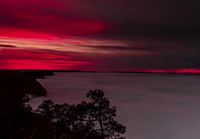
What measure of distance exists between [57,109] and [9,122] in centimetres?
457

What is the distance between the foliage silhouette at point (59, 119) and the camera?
47.8 ft

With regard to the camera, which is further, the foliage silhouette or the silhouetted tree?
the silhouetted tree

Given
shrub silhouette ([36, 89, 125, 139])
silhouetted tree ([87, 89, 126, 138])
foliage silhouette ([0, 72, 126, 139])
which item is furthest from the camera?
silhouetted tree ([87, 89, 126, 138])

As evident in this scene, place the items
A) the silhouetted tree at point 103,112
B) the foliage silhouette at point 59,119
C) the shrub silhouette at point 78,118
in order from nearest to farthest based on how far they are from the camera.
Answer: the foliage silhouette at point 59,119 < the shrub silhouette at point 78,118 < the silhouetted tree at point 103,112

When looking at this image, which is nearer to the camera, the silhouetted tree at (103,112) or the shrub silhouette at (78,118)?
the shrub silhouette at (78,118)

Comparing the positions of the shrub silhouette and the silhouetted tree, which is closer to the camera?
the shrub silhouette

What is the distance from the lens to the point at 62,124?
51.2ft

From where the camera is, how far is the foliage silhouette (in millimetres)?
14578

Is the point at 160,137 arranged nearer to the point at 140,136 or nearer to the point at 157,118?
the point at 140,136

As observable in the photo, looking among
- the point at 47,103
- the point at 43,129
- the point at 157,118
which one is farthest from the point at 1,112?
the point at 157,118

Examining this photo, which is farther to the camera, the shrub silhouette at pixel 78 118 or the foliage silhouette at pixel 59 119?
the shrub silhouette at pixel 78 118

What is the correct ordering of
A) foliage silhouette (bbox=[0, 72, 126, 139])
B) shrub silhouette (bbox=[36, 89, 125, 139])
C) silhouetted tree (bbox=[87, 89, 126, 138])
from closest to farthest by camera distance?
foliage silhouette (bbox=[0, 72, 126, 139]) < shrub silhouette (bbox=[36, 89, 125, 139]) < silhouetted tree (bbox=[87, 89, 126, 138])

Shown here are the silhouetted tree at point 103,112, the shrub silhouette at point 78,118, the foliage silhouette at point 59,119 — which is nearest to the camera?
the foliage silhouette at point 59,119

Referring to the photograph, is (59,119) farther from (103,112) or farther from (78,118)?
(103,112)
